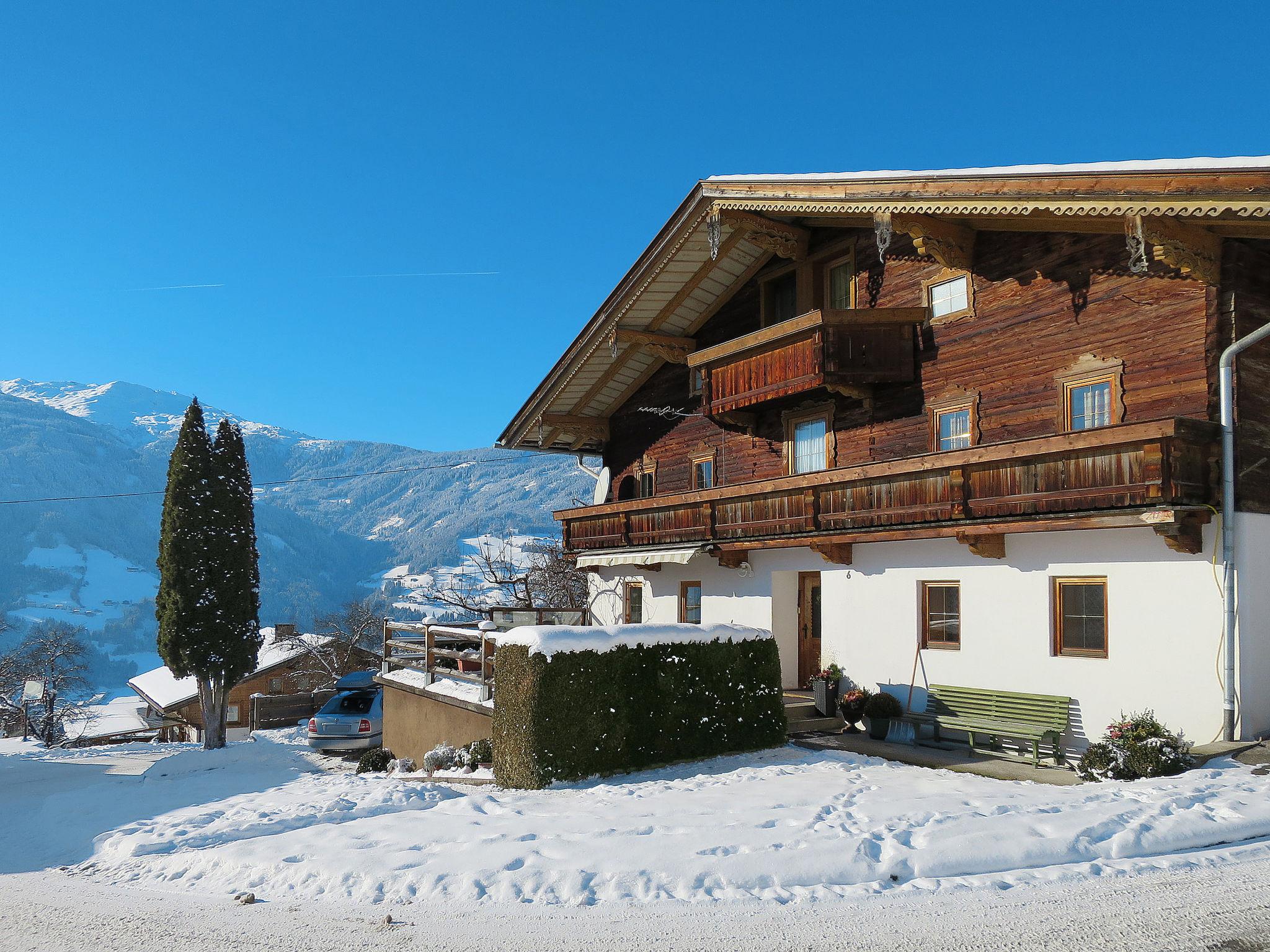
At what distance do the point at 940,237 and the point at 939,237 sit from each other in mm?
31

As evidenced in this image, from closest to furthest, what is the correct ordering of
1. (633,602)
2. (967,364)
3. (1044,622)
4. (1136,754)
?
1. (1136,754)
2. (1044,622)
3. (967,364)
4. (633,602)

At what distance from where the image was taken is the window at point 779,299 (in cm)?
2084

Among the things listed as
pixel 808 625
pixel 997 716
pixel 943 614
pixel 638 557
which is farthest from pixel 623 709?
pixel 638 557

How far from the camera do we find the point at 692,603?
22781 millimetres

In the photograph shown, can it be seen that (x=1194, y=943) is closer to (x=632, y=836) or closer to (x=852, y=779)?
(x=632, y=836)

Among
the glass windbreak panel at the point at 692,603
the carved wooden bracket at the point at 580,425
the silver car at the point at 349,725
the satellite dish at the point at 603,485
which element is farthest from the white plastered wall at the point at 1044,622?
the silver car at the point at 349,725

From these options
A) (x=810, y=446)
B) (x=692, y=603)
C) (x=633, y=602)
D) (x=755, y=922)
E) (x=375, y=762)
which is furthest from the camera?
(x=633, y=602)

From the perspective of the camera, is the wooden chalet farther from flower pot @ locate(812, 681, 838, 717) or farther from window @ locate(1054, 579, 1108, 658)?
flower pot @ locate(812, 681, 838, 717)

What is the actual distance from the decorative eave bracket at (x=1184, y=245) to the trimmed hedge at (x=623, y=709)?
7.95m

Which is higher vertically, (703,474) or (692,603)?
(703,474)

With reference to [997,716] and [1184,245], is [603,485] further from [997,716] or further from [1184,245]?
[1184,245]

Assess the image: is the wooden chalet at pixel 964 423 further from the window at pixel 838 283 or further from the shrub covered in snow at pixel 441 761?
the shrub covered in snow at pixel 441 761

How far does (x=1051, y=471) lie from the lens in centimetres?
1340

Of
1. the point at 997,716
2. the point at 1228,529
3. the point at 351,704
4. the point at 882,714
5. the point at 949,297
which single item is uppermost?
the point at 949,297
